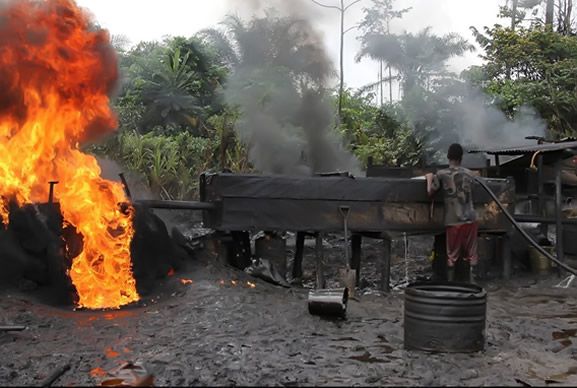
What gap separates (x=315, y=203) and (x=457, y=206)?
2.26 metres

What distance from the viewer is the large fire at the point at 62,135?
8.37m

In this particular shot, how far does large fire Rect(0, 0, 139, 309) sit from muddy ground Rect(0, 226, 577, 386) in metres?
0.72

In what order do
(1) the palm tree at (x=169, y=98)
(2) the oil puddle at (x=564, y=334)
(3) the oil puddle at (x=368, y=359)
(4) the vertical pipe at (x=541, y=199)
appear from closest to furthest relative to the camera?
(3) the oil puddle at (x=368, y=359), (2) the oil puddle at (x=564, y=334), (4) the vertical pipe at (x=541, y=199), (1) the palm tree at (x=169, y=98)

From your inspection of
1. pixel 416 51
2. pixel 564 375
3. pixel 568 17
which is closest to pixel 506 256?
pixel 564 375

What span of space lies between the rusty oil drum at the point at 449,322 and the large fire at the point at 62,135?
162 inches

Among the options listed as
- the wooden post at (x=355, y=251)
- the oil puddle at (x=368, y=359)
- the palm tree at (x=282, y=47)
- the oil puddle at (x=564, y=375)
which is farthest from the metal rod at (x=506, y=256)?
the palm tree at (x=282, y=47)

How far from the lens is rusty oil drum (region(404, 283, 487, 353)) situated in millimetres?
6086

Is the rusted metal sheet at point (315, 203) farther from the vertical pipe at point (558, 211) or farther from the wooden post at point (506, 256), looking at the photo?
the vertical pipe at point (558, 211)

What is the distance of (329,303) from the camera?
24.3ft

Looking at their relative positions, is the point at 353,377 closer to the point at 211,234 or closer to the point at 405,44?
the point at 211,234

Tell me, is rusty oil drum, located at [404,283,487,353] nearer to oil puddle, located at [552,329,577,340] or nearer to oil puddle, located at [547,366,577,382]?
oil puddle, located at [547,366,577,382]

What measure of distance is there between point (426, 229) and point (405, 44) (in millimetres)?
18310

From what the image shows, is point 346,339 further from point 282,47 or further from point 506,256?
point 282,47

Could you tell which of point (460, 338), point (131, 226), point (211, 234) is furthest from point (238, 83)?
point (460, 338)
